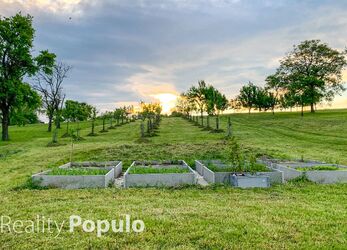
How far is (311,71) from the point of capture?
59719 millimetres

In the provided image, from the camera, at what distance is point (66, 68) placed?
48.6 metres

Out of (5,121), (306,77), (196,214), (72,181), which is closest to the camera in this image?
(196,214)

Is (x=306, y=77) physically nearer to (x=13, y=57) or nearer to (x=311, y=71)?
(x=311, y=71)

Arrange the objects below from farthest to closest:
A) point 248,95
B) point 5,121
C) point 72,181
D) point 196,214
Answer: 1. point 248,95
2. point 5,121
3. point 72,181
4. point 196,214

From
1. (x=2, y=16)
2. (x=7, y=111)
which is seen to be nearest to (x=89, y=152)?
(x=7, y=111)

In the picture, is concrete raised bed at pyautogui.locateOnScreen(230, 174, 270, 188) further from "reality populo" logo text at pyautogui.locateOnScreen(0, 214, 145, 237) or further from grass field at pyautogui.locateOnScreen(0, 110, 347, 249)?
"reality populo" logo text at pyautogui.locateOnScreen(0, 214, 145, 237)

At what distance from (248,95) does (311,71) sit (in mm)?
25761

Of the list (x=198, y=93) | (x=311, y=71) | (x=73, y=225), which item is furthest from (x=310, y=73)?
(x=73, y=225)

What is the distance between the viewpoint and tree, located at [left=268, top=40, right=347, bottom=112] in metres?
57.0

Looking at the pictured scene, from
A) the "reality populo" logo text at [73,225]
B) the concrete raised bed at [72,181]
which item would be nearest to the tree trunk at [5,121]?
the concrete raised bed at [72,181]

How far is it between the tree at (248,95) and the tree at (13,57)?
60.2 m

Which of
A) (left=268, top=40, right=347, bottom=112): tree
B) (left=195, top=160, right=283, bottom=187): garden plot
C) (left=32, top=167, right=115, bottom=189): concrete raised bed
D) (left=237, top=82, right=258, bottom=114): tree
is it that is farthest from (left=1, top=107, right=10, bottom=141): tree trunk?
(left=237, top=82, right=258, bottom=114): tree

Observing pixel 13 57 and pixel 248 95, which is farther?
pixel 248 95

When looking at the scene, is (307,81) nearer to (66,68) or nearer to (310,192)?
(66,68)
